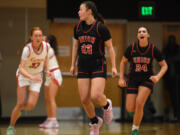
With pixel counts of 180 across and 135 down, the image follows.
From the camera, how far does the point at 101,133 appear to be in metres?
8.03

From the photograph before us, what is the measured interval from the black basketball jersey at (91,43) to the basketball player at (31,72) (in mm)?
1495

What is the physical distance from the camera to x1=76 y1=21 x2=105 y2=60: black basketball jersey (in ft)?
19.3

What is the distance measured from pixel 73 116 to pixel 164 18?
3623mm

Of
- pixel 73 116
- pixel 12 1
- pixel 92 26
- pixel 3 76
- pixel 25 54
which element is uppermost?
pixel 12 1

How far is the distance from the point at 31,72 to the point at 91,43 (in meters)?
2.04

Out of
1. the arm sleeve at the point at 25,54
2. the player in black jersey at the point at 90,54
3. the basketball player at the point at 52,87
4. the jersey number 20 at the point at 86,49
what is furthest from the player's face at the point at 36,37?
the jersey number 20 at the point at 86,49

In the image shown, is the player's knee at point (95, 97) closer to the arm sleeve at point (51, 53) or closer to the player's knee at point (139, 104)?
the player's knee at point (139, 104)

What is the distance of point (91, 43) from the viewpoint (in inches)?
232

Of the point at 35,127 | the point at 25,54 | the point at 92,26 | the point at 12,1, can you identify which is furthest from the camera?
the point at 12,1

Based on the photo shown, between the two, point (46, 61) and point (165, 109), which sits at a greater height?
point (46, 61)

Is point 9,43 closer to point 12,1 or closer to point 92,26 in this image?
point 12,1

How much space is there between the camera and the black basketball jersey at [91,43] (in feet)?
19.3

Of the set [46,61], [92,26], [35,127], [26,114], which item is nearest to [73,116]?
[26,114]

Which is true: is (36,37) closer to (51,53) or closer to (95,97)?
(51,53)
